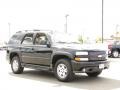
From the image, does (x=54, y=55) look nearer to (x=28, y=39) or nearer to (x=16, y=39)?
(x=28, y=39)

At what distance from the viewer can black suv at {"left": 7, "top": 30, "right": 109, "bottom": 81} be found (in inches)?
378

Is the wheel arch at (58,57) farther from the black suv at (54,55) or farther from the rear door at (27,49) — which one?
the rear door at (27,49)

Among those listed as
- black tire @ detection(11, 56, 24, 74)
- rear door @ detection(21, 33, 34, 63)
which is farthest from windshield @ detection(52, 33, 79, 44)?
black tire @ detection(11, 56, 24, 74)

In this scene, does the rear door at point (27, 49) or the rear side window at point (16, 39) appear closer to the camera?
the rear door at point (27, 49)

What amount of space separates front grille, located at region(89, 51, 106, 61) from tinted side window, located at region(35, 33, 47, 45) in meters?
1.98

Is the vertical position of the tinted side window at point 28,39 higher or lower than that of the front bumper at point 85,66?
higher

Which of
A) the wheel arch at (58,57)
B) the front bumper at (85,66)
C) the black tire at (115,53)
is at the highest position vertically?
the wheel arch at (58,57)

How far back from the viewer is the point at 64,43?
1058cm

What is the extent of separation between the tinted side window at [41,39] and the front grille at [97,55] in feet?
6.49

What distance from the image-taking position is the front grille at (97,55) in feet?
31.8

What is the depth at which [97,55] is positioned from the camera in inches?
389

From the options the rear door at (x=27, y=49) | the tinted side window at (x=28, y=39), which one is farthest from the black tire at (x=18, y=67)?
the tinted side window at (x=28, y=39)

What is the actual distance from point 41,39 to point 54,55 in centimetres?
→ 115

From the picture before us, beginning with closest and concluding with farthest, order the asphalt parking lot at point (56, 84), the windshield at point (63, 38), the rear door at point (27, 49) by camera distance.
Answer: the asphalt parking lot at point (56, 84)
the windshield at point (63, 38)
the rear door at point (27, 49)
